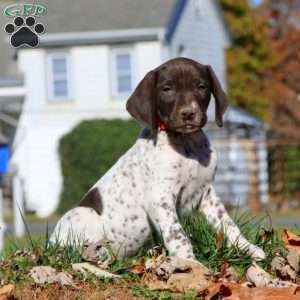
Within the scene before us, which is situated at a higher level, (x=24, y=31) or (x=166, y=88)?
(x=24, y=31)

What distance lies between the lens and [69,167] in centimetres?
3406

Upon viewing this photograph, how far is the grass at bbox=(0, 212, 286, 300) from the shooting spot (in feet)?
22.0

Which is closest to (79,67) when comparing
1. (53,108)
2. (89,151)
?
(53,108)

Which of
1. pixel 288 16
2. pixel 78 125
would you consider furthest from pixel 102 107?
pixel 288 16

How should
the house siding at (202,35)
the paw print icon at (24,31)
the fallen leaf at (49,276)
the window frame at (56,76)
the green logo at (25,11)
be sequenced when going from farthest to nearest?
the house siding at (202,35) → the window frame at (56,76) → the green logo at (25,11) → the paw print icon at (24,31) → the fallen leaf at (49,276)

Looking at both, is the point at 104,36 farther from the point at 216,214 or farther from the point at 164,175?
the point at 164,175

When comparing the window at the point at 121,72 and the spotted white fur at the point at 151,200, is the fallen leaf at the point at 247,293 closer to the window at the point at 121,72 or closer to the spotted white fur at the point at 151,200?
the spotted white fur at the point at 151,200

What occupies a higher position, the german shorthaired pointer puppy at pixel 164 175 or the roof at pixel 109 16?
the roof at pixel 109 16

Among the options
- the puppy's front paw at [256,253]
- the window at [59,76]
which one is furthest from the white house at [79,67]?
the puppy's front paw at [256,253]

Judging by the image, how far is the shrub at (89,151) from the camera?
1270 inches

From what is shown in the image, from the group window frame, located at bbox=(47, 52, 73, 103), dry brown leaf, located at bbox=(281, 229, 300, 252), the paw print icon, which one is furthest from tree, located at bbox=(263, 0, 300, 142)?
dry brown leaf, located at bbox=(281, 229, 300, 252)

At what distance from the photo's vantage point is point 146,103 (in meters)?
7.36

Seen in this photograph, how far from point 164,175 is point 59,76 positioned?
30233 millimetres

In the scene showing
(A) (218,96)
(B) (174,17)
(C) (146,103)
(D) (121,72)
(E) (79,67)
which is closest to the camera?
(C) (146,103)
